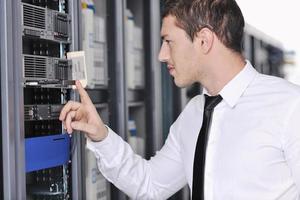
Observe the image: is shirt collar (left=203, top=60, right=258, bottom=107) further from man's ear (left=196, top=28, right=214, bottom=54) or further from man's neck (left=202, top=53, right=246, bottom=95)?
man's ear (left=196, top=28, right=214, bottom=54)

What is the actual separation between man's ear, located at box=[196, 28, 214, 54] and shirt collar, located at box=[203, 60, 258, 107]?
0.14m

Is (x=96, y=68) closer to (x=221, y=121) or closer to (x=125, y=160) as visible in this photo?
(x=125, y=160)

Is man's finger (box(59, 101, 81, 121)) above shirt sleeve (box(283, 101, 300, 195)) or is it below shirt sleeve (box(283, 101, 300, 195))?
above

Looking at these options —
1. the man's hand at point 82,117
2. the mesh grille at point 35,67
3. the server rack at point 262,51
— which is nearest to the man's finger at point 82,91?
the man's hand at point 82,117

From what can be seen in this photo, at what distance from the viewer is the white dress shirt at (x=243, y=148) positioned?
1433mm

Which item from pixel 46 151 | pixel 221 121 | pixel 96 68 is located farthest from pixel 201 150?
pixel 96 68

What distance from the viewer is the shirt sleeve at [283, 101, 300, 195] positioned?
4.54 feet

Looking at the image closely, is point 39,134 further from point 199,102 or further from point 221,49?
point 221,49

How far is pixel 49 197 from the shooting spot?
1625mm

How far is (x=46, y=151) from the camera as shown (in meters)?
1.49

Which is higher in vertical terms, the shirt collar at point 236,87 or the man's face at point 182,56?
the man's face at point 182,56

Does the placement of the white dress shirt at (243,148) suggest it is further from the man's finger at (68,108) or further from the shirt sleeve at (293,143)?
the man's finger at (68,108)

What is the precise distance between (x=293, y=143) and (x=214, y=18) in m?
0.50

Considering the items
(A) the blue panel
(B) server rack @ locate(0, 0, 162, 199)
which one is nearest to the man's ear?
(B) server rack @ locate(0, 0, 162, 199)
